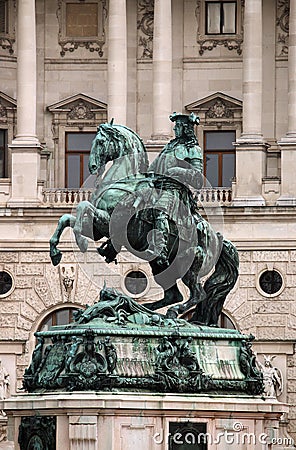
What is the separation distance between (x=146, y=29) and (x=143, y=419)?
3594 cm

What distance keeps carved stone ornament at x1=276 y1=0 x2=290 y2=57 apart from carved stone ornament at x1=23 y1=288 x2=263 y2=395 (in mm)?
33826

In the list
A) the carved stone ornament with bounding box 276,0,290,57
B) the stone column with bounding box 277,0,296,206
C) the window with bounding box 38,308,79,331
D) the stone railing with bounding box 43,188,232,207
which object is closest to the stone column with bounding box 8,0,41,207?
the stone railing with bounding box 43,188,232,207

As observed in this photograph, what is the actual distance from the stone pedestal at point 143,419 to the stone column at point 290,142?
1192 inches

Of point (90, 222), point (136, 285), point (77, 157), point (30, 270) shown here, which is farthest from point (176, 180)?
point (77, 157)

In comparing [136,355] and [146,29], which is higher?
[146,29]

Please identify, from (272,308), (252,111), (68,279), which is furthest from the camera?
(252,111)

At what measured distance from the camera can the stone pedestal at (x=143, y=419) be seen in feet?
110

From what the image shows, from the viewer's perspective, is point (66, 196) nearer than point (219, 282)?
No

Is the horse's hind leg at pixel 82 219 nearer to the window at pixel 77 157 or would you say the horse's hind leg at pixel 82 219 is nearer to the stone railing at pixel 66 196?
the stone railing at pixel 66 196

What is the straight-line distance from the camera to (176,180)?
35312 millimetres

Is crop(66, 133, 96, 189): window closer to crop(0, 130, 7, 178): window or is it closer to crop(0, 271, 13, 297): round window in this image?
crop(0, 130, 7, 178): window

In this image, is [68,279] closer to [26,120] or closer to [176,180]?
[26,120]

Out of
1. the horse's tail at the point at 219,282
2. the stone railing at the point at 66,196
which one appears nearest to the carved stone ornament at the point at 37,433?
the horse's tail at the point at 219,282

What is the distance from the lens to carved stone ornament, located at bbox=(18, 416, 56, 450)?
33.8m
